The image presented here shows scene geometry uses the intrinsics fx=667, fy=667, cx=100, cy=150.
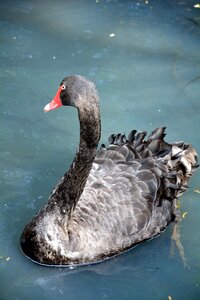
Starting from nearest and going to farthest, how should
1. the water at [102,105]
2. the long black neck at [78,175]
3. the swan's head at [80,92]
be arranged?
the swan's head at [80,92]
the long black neck at [78,175]
the water at [102,105]

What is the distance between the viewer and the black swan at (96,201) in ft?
12.8

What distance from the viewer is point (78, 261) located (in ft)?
13.6

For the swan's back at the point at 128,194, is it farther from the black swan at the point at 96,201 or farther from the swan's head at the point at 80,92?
the swan's head at the point at 80,92

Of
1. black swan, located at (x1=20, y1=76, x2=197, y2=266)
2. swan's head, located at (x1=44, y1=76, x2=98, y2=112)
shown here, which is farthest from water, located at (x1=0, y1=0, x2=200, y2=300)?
swan's head, located at (x1=44, y1=76, x2=98, y2=112)

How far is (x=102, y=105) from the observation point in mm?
5809

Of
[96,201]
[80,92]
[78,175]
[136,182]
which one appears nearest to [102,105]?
[136,182]

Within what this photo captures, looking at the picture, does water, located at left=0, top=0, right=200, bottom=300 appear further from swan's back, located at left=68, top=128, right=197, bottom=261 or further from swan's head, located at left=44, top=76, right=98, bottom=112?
swan's head, located at left=44, top=76, right=98, bottom=112

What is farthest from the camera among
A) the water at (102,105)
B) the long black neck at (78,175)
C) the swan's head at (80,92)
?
the water at (102,105)

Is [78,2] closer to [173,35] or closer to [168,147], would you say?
[173,35]

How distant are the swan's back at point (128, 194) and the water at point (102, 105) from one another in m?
0.15

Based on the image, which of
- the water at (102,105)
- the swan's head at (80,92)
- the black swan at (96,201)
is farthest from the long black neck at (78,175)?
the water at (102,105)

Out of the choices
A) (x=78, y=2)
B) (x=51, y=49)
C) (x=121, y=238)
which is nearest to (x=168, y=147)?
(x=121, y=238)

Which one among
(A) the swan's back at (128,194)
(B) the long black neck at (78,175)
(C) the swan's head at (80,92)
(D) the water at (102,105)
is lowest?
(D) the water at (102,105)

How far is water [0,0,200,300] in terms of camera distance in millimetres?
4152
